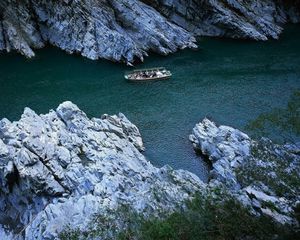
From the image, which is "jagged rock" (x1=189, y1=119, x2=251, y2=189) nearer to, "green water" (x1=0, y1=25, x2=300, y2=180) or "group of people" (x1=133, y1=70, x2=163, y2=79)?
"green water" (x1=0, y1=25, x2=300, y2=180)

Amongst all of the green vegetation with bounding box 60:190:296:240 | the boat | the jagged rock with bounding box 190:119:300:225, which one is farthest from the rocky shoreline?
the boat

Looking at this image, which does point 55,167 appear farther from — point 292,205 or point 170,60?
point 170,60

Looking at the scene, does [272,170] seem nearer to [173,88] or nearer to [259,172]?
[259,172]

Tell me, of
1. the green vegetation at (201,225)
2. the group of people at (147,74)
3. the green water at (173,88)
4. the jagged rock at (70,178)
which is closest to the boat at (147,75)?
the group of people at (147,74)

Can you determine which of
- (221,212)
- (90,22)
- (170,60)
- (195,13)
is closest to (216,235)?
(221,212)

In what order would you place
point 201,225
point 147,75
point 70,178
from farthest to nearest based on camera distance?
point 147,75
point 70,178
point 201,225

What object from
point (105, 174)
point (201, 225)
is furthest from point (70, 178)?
point (201, 225)
